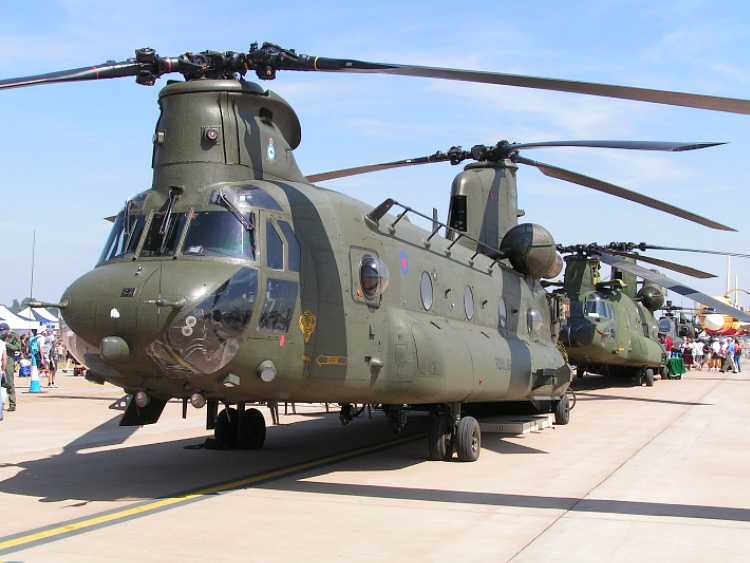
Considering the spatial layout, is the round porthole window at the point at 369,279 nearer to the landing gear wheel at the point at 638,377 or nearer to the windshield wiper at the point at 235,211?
the windshield wiper at the point at 235,211

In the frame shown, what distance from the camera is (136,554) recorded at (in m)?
6.29

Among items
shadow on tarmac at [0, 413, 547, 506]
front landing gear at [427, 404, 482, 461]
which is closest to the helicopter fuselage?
front landing gear at [427, 404, 482, 461]

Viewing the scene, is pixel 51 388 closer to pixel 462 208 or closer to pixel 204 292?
pixel 462 208

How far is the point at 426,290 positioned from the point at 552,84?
4578mm

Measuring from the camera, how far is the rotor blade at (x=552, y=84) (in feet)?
22.0

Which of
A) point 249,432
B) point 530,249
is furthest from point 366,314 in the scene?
point 530,249

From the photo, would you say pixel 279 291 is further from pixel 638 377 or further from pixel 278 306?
pixel 638 377

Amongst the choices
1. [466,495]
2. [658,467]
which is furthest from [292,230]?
[658,467]

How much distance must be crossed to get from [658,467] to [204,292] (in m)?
6.61

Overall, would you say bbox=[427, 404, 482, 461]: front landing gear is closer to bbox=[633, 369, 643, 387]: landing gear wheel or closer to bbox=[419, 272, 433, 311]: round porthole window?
bbox=[419, 272, 433, 311]: round porthole window

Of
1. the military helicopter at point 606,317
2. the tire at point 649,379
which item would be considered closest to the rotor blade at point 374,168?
the military helicopter at point 606,317

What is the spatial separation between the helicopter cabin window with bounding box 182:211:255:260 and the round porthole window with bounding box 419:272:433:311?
3.22 metres

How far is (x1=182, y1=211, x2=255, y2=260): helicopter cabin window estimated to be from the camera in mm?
8531

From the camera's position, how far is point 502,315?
46.3ft
